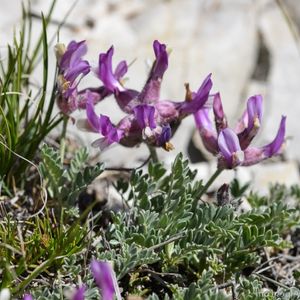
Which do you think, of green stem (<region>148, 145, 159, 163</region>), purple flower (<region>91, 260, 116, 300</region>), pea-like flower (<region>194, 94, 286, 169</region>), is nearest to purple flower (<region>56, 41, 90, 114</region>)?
green stem (<region>148, 145, 159, 163</region>)

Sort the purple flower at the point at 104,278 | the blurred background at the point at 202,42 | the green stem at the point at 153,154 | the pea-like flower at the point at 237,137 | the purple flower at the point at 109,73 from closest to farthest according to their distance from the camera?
the purple flower at the point at 104,278, the pea-like flower at the point at 237,137, the purple flower at the point at 109,73, the green stem at the point at 153,154, the blurred background at the point at 202,42

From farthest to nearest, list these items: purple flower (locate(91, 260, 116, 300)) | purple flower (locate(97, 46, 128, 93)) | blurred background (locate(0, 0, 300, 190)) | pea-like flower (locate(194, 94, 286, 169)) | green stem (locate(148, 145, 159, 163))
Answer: blurred background (locate(0, 0, 300, 190)), green stem (locate(148, 145, 159, 163)), purple flower (locate(97, 46, 128, 93)), pea-like flower (locate(194, 94, 286, 169)), purple flower (locate(91, 260, 116, 300))

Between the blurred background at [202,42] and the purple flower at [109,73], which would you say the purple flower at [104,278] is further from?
the blurred background at [202,42]

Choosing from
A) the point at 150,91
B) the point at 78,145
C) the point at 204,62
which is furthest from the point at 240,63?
the point at 150,91

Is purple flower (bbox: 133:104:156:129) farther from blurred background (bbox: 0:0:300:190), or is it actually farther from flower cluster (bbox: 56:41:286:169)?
blurred background (bbox: 0:0:300:190)

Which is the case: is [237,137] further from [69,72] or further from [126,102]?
[69,72]

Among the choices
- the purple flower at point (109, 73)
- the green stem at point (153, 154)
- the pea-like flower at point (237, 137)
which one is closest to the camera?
the pea-like flower at point (237, 137)

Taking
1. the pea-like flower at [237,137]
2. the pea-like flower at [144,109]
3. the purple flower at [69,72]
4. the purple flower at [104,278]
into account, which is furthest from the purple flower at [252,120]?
the purple flower at [104,278]
